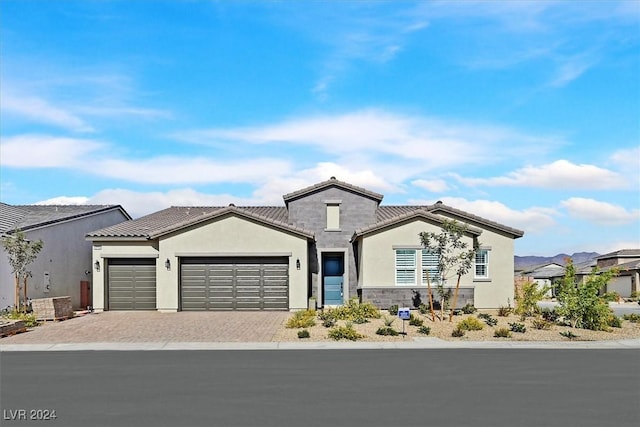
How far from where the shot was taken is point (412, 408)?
1102 cm

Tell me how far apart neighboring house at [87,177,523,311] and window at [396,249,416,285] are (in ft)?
0.15

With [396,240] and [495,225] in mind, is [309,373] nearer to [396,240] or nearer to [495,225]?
[396,240]

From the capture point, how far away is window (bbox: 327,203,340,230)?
3547 centimetres

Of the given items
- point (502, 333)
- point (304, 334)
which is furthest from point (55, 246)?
point (502, 333)

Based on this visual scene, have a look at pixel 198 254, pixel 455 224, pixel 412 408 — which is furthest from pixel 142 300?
pixel 412 408

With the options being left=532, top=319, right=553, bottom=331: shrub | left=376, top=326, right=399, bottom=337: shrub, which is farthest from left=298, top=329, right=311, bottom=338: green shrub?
left=532, top=319, right=553, bottom=331: shrub

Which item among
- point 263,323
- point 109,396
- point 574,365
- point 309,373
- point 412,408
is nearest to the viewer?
point 412,408

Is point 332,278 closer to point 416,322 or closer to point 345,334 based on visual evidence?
point 416,322

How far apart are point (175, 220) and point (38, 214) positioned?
26.3 ft

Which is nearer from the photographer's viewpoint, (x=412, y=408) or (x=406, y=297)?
(x=412, y=408)

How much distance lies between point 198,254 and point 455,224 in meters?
12.5

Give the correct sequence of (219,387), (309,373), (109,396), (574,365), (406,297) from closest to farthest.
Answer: (109,396)
(219,387)
(309,373)
(574,365)
(406,297)

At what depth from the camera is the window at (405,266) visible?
31.7 metres

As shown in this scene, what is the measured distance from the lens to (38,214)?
38406 millimetres
